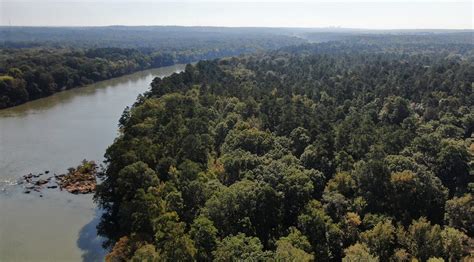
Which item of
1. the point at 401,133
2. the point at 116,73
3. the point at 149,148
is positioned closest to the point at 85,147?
the point at 149,148

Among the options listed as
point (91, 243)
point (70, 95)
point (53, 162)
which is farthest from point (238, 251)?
point (70, 95)

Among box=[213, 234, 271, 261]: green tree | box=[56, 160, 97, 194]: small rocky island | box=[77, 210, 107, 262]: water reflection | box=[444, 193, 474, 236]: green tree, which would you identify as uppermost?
box=[213, 234, 271, 261]: green tree

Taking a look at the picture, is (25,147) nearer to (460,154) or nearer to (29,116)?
(29,116)

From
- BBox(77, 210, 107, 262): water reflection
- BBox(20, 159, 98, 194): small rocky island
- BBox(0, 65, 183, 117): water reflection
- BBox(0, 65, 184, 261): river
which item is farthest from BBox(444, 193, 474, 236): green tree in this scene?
BBox(0, 65, 183, 117): water reflection

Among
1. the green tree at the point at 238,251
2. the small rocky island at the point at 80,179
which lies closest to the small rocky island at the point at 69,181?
the small rocky island at the point at 80,179

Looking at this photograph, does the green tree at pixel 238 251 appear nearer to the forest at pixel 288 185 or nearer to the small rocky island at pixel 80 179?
the forest at pixel 288 185

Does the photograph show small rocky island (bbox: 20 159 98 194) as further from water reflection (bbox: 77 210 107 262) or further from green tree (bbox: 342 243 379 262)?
green tree (bbox: 342 243 379 262)

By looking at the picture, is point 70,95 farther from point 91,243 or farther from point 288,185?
point 288,185
